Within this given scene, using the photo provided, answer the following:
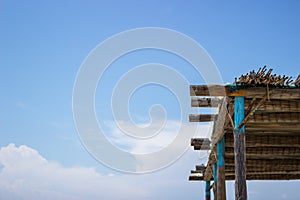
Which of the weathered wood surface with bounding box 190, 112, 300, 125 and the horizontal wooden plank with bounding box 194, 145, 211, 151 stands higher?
the horizontal wooden plank with bounding box 194, 145, 211, 151

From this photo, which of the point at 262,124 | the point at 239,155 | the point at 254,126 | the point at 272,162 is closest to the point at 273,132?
the point at 254,126

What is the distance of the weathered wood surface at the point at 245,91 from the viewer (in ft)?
20.3

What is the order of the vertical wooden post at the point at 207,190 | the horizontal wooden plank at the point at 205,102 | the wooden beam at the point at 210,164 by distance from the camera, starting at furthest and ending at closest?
1. the vertical wooden post at the point at 207,190
2. the wooden beam at the point at 210,164
3. the horizontal wooden plank at the point at 205,102

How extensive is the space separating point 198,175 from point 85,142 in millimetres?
5455

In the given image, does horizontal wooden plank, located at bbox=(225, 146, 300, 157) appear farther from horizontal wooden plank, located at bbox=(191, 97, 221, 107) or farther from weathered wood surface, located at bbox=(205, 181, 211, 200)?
weathered wood surface, located at bbox=(205, 181, 211, 200)

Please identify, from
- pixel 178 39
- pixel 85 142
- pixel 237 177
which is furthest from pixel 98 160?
pixel 237 177

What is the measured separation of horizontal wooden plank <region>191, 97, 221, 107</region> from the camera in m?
7.71

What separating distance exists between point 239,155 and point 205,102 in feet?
6.30

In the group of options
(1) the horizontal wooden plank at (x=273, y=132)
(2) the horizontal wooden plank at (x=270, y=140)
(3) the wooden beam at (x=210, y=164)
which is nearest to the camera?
(1) the horizontal wooden plank at (x=273, y=132)

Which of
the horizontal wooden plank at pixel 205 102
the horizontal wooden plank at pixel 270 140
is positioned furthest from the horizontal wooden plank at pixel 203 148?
the horizontal wooden plank at pixel 205 102

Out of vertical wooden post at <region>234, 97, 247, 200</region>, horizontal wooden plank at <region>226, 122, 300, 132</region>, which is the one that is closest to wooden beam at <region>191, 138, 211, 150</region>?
horizontal wooden plank at <region>226, 122, 300, 132</region>

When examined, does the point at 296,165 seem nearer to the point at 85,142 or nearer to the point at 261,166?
the point at 261,166

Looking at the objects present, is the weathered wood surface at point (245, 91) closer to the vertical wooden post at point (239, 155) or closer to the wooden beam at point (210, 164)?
the vertical wooden post at point (239, 155)

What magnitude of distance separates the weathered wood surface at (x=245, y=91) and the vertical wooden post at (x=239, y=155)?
15 cm
